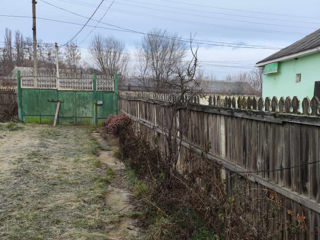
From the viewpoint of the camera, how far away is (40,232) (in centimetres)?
323

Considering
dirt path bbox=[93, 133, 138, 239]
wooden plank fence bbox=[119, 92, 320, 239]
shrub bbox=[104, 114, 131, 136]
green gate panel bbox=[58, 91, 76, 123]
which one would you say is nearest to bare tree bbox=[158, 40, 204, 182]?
wooden plank fence bbox=[119, 92, 320, 239]

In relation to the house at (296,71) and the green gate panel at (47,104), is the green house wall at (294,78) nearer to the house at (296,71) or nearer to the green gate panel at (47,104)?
the house at (296,71)

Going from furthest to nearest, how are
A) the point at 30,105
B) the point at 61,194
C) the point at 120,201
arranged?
the point at 30,105
the point at 61,194
the point at 120,201

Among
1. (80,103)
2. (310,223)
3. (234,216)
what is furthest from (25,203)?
(80,103)

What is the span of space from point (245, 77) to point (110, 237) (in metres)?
49.1

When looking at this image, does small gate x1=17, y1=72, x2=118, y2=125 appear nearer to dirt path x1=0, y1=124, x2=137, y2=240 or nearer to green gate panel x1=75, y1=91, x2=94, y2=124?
green gate panel x1=75, y1=91, x2=94, y2=124

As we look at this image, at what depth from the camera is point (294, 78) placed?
883 centimetres

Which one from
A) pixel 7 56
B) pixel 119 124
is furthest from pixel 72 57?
pixel 119 124

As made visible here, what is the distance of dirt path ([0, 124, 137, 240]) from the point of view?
333cm

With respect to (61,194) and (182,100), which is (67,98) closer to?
(61,194)

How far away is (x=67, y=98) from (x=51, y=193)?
919 cm

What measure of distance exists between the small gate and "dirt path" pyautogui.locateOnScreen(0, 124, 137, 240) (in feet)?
17.4

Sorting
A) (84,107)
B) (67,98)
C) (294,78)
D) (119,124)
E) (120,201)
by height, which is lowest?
(120,201)

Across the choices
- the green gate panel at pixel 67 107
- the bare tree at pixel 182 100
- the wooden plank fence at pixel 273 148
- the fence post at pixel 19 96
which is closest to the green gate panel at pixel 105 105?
the green gate panel at pixel 67 107
